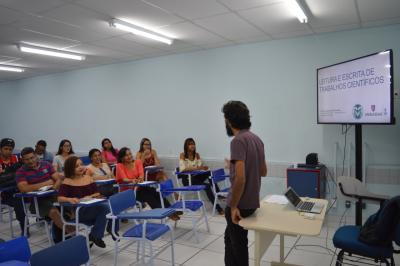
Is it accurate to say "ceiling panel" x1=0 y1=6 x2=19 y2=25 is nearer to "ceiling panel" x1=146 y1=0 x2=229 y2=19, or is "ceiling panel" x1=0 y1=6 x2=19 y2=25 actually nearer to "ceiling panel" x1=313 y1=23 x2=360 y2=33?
"ceiling panel" x1=146 y1=0 x2=229 y2=19

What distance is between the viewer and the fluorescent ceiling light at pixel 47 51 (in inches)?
207

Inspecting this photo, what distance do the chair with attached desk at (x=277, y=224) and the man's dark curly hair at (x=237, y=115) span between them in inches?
27.6

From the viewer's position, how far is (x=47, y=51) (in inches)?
219

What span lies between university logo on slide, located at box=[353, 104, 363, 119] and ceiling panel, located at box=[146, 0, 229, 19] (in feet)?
6.55

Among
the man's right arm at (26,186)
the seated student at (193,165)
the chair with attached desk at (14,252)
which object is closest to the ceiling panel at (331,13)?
the seated student at (193,165)

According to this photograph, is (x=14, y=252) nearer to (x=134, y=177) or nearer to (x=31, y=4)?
(x=31, y=4)

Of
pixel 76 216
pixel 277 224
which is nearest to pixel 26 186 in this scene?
pixel 76 216

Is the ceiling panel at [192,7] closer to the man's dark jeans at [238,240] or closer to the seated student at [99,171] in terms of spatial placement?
the man's dark jeans at [238,240]

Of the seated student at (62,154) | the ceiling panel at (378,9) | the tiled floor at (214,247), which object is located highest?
the ceiling panel at (378,9)

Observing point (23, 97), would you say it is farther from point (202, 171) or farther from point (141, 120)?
point (202, 171)

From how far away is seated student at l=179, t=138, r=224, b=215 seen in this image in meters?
5.41

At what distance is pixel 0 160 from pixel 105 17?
109 inches

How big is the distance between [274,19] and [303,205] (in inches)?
104

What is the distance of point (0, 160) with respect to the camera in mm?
4699
